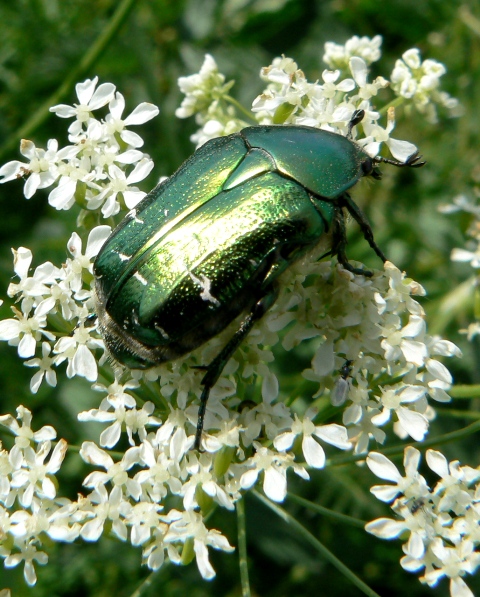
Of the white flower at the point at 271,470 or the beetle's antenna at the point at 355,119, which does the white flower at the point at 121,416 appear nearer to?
the white flower at the point at 271,470

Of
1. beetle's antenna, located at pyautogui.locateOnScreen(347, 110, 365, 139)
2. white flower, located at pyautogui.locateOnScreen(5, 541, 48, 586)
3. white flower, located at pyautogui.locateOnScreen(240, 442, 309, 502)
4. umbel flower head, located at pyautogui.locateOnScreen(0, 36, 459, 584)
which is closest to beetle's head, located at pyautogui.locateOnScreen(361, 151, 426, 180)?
beetle's antenna, located at pyautogui.locateOnScreen(347, 110, 365, 139)

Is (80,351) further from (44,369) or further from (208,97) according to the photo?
(208,97)

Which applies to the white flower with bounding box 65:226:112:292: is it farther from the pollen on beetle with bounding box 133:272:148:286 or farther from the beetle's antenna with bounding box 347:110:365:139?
the beetle's antenna with bounding box 347:110:365:139

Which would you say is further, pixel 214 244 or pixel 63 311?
pixel 63 311

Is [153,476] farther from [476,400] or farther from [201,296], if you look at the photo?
[476,400]

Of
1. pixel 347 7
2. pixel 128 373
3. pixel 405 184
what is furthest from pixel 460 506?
pixel 347 7

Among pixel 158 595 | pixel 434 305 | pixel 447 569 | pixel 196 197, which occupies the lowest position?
pixel 158 595

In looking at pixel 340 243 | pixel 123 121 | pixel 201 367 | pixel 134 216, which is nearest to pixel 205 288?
pixel 201 367

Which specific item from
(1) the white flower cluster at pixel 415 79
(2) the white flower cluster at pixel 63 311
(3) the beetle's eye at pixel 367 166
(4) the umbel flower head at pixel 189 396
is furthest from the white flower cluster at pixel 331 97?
(2) the white flower cluster at pixel 63 311
